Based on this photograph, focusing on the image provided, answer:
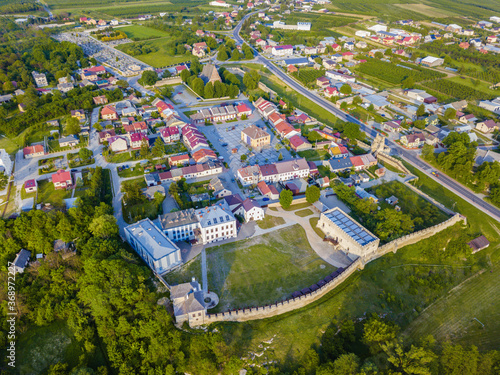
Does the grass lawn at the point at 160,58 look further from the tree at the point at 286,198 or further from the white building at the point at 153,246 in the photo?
the white building at the point at 153,246

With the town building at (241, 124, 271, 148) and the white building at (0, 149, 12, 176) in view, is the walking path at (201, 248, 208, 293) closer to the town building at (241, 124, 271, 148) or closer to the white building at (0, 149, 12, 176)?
the town building at (241, 124, 271, 148)

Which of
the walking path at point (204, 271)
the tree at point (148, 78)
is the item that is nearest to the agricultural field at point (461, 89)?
the tree at point (148, 78)

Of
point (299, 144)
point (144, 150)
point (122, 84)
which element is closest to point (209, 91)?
point (122, 84)

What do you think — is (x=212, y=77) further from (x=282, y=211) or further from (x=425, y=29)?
(x=425, y=29)

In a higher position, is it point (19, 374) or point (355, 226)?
point (355, 226)

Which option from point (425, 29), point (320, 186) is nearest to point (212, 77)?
point (320, 186)

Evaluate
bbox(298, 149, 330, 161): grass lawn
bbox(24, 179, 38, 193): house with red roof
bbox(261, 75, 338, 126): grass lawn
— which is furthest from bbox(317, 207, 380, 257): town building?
bbox(24, 179, 38, 193): house with red roof
